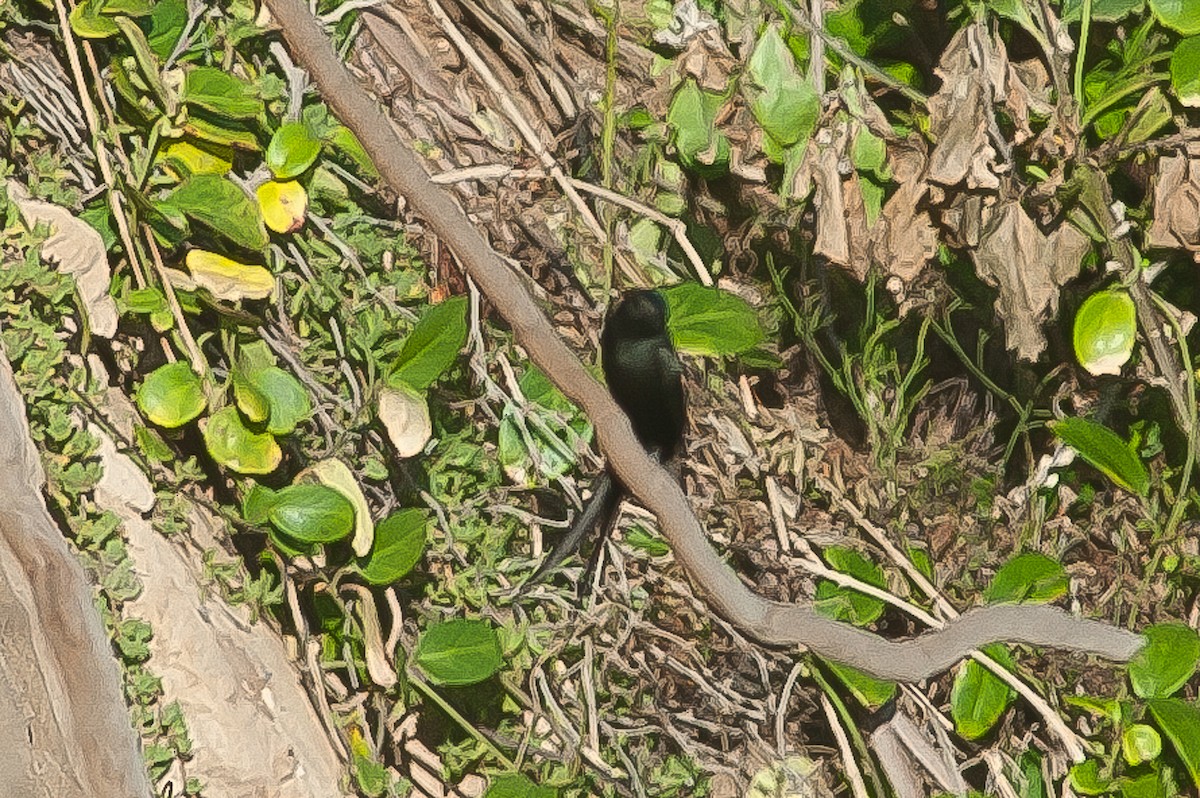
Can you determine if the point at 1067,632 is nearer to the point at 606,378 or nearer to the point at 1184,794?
the point at 1184,794

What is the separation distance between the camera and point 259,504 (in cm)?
149

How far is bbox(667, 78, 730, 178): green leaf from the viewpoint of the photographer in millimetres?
1592

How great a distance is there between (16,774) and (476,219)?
3.27 feet

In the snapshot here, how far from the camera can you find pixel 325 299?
166cm

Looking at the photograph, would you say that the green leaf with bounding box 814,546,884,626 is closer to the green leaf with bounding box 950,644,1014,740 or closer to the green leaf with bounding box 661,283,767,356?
the green leaf with bounding box 950,644,1014,740

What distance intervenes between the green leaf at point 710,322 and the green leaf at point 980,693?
1.80 feet

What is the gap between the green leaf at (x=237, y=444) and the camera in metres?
1.48

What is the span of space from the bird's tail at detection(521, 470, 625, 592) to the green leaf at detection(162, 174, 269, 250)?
592 mm

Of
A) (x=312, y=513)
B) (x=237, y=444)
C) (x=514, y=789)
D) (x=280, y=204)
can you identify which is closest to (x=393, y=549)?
(x=312, y=513)

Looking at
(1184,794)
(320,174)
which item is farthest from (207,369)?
(1184,794)

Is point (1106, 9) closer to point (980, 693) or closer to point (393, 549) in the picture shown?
point (980, 693)

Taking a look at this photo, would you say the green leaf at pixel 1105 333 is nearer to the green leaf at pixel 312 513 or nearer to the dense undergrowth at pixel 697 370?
the dense undergrowth at pixel 697 370

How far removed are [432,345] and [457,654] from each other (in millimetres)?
420

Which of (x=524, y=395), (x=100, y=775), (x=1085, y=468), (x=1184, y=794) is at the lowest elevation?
(x=1184, y=794)
